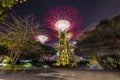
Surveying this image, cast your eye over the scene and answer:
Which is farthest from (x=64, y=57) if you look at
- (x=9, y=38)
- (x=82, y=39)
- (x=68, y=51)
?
(x=9, y=38)

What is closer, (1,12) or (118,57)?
(1,12)

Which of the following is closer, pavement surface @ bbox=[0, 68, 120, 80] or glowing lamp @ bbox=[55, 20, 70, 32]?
pavement surface @ bbox=[0, 68, 120, 80]

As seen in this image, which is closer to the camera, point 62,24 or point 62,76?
point 62,76

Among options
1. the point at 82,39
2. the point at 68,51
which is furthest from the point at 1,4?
the point at 68,51

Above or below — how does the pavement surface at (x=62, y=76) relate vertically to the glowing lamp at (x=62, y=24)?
below

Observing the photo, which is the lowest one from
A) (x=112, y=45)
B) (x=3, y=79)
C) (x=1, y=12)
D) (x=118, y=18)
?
(x=3, y=79)

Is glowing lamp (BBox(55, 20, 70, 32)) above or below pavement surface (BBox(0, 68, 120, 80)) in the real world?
above

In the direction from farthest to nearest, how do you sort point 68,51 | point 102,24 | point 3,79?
point 68,51 < point 102,24 < point 3,79

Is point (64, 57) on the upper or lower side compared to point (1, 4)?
upper

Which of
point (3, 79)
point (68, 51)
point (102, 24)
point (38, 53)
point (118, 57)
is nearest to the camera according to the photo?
point (3, 79)

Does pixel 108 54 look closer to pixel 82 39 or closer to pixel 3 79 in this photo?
pixel 82 39

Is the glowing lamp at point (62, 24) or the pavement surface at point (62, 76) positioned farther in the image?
the glowing lamp at point (62, 24)

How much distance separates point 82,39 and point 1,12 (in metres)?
29.9

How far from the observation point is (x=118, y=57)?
2591 centimetres
